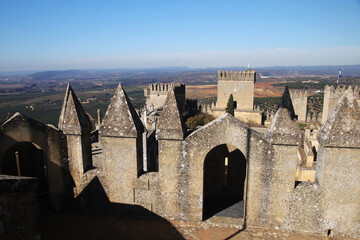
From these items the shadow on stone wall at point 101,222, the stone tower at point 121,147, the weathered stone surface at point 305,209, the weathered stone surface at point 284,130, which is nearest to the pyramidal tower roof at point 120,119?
the stone tower at point 121,147

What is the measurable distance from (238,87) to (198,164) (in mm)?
40433

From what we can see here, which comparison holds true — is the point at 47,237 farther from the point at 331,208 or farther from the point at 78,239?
the point at 331,208

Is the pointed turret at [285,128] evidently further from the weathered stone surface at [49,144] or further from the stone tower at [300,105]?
the stone tower at [300,105]

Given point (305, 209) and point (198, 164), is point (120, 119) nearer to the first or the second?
point (198, 164)

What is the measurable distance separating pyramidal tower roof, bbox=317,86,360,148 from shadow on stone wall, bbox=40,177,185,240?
14.7ft

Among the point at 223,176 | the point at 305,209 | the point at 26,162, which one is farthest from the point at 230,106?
the point at 26,162

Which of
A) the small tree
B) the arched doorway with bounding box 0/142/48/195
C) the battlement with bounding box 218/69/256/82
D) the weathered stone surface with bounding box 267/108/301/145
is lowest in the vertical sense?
the small tree

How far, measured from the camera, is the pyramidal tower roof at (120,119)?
7.36 metres

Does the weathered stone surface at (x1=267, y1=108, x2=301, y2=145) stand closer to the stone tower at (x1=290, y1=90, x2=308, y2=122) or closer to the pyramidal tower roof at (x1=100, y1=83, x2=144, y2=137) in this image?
the pyramidal tower roof at (x1=100, y1=83, x2=144, y2=137)

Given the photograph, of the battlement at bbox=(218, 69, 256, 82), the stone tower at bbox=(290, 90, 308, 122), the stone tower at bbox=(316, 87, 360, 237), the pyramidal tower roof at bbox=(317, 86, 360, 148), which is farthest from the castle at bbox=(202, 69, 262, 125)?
the pyramidal tower roof at bbox=(317, 86, 360, 148)

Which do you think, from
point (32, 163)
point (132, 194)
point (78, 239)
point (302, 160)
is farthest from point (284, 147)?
point (302, 160)

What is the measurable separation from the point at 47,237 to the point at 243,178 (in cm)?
597

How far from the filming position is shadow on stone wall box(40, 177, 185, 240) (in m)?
6.93

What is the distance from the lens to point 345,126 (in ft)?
21.2
